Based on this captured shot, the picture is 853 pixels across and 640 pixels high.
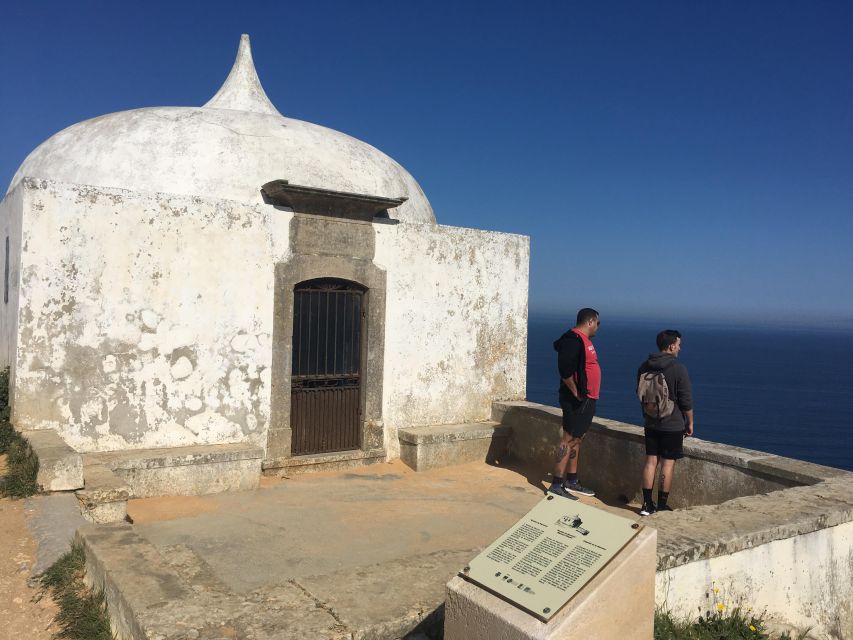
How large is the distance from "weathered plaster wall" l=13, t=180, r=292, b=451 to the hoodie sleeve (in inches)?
123

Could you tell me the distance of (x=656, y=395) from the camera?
584cm

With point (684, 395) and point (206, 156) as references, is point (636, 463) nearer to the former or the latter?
point (684, 395)

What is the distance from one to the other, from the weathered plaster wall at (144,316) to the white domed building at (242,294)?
0.01m

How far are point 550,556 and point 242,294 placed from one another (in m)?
5.20

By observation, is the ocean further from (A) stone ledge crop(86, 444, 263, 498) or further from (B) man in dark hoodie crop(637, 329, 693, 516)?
(A) stone ledge crop(86, 444, 263, 498)

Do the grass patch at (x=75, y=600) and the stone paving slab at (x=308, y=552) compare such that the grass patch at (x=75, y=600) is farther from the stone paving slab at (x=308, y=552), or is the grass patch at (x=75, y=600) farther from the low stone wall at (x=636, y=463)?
the low stone wall at (x=636, y=463)

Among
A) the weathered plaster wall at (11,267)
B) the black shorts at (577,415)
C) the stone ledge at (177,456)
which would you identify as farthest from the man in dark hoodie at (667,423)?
the weathered plaster wall at (11,267)

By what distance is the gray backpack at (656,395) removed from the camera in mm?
5824

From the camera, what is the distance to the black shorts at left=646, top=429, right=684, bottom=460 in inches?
234

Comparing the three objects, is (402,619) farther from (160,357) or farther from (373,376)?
(373,376)

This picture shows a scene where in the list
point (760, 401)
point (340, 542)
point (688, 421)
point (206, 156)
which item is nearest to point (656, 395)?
point (688, 421)

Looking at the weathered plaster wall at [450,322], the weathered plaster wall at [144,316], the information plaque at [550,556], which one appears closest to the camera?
the information plaque at [550,556]

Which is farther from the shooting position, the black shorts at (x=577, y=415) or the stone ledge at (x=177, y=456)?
the black shorts at (x=577, y=415)

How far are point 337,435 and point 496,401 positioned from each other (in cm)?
230
